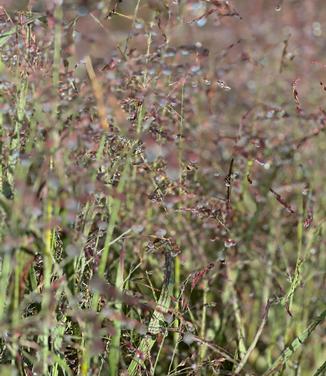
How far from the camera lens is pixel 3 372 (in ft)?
3.44

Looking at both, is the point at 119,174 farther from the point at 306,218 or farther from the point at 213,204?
the point at 306,218

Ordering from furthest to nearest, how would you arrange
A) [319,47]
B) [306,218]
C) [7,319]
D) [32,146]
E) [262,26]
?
[262,26] < [319,47] < [306,218] < [32,146] < [7,319]

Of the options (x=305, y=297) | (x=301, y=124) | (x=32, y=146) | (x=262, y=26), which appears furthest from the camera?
(x=262, y=26)

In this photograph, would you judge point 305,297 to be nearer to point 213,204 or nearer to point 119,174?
point 213,204

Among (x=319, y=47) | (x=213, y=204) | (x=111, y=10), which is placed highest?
(x=111, y=10)

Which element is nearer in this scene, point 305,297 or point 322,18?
point 305,297

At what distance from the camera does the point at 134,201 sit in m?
1.18

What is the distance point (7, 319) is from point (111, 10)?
0.55m

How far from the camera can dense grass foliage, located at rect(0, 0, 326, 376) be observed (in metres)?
0.98

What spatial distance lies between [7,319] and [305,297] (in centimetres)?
88

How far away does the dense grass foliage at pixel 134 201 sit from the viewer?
0.98 meters

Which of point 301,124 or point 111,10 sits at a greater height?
point 111,10

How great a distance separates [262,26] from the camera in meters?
2.53

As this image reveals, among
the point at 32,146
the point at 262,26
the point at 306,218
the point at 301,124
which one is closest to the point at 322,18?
the point at 262,26
